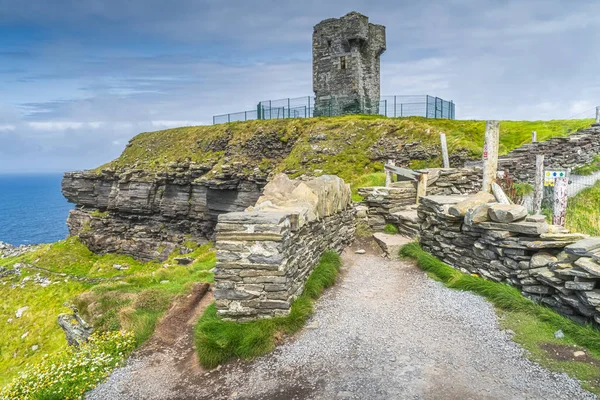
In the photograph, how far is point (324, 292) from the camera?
30.3ft

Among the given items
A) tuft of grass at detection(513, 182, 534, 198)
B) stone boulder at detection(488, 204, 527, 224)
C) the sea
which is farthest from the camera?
the sea

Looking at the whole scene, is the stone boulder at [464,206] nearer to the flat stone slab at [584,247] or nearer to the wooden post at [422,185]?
the flat stone slab at [584,247]

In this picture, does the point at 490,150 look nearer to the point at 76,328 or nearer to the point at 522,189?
the point at 522,189

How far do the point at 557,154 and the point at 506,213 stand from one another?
462 inches

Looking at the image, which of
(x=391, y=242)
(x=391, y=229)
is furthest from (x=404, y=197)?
(x=391, y=242)

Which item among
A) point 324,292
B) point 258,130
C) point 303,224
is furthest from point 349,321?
point 258,130

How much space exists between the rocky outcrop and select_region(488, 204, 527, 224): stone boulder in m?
27.4

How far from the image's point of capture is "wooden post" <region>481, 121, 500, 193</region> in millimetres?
12867

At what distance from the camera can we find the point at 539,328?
719 cm

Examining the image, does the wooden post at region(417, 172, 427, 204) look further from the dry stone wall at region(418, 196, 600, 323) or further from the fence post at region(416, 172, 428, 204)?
the dry stone wall at region(418, 196, 600, 323)

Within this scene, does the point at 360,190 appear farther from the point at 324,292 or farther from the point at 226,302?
the point at 226,302

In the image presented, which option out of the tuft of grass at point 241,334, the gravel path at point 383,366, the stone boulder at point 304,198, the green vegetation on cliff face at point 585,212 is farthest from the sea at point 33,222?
the green vegetation on cliff face at point 585,212

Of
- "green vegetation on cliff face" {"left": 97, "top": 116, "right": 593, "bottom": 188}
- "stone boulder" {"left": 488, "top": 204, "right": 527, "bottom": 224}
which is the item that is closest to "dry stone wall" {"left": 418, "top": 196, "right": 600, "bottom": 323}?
"stone boulder" {"left": 488, "top": 204, "right": 527, "bottom": 224}

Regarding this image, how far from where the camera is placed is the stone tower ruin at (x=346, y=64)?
41.6 meters
